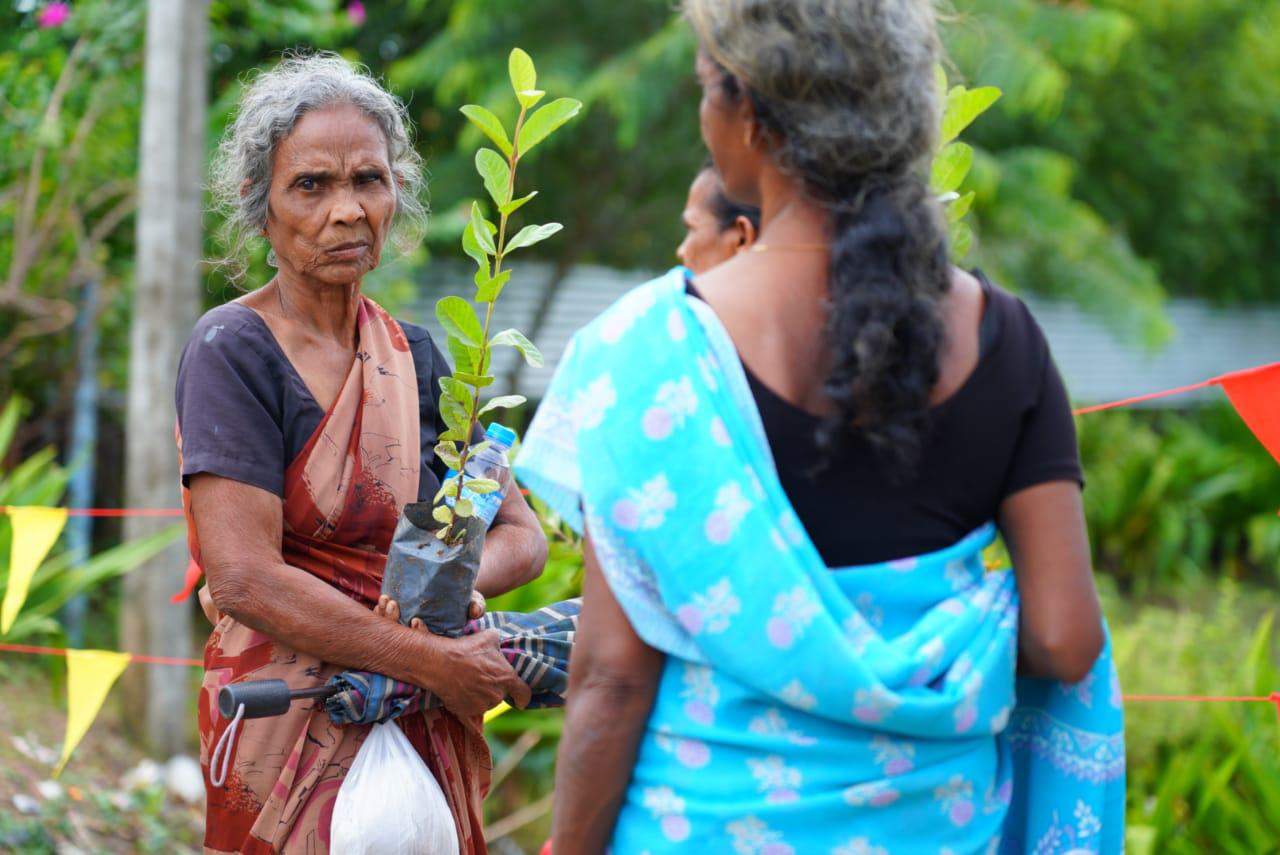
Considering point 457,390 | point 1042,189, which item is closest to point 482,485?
point 457,390

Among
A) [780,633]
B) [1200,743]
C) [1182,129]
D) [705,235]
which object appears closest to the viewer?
[780,633]

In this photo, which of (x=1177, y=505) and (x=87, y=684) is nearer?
(x=87, y=684)

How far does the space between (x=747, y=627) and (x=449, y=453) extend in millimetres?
875

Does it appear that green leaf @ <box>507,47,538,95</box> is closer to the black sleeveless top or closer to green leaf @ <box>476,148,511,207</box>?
green leaf @ <box>476,148,511,207</box>

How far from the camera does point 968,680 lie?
1.59 meters

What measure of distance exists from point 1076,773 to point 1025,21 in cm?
742

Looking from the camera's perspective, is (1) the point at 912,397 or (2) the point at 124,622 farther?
(2) the point at 124,622

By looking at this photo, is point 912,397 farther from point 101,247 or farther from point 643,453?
point 101,247

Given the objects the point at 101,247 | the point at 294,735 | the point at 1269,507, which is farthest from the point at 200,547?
the point at 1269,507

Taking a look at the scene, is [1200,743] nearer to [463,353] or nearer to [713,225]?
[713,225]

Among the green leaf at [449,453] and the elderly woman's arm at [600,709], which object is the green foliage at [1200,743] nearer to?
the green leaf at [449,453]

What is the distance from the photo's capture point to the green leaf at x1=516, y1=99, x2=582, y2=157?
7.20 feet

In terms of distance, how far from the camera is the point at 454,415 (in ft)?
7.48

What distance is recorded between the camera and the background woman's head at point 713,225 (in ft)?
7.79
